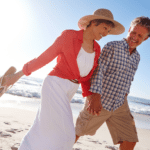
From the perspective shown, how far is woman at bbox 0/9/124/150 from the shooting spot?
4.81ft

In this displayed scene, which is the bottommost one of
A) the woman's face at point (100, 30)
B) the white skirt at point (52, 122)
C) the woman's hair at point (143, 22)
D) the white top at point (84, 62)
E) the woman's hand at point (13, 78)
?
the white skirt at point (52, 122)

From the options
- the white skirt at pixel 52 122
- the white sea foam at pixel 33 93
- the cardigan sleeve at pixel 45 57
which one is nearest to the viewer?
the white skirt at pixel 52 122

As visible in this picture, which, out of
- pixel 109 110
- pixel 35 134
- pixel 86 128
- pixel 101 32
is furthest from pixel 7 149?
pixel 101 32

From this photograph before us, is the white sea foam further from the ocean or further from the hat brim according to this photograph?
the hat brim

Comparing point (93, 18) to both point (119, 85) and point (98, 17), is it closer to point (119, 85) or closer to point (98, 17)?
point (98, 17)

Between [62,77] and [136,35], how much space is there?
53.2 inches

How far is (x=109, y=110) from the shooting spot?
2.32 metres

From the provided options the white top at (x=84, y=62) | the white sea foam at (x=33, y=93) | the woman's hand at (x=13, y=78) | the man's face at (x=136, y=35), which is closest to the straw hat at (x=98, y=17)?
the man's face at (x=136, y=35)

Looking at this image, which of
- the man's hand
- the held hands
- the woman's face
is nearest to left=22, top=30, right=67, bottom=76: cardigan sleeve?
the held hands

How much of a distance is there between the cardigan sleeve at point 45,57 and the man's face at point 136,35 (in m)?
1.20

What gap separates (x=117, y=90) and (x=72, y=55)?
38.0 inches

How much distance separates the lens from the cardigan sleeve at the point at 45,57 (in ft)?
5.27

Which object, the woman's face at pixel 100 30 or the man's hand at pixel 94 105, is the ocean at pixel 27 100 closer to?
the man's hand at pixel 94 105

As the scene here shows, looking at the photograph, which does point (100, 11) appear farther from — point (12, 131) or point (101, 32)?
point (12, 131)
